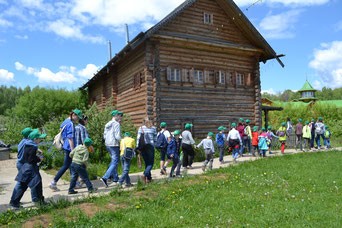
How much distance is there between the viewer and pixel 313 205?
667 centimetres

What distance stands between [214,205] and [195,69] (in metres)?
12.2

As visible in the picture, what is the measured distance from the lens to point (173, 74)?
17.5 meters

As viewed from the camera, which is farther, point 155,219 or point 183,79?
point 183,79

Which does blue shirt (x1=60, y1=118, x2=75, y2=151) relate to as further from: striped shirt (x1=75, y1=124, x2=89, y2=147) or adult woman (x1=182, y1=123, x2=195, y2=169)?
adult woman (x1=182, y1=123, x2=195, y2=169)

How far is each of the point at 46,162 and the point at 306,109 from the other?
35911 mm

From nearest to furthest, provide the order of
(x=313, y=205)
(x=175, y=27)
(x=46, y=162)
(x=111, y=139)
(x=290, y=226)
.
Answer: (x=290, y=226) < (x=313, y=205) < (x=111, y=139) < (x=46, y=162) < (x=175, y=27)

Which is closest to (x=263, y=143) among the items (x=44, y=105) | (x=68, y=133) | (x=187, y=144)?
(x=187, y=144)

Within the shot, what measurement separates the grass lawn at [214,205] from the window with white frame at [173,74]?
8560 millimetres

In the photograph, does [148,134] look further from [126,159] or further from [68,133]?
[68,133]

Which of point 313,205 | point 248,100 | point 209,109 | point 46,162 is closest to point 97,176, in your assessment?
point 46,162

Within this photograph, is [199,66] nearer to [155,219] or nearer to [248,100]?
[248,100]

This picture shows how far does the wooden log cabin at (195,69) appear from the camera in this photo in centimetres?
1666

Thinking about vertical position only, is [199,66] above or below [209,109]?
above

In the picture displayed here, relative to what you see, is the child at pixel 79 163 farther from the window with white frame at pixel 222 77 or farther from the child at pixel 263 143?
the window with white frame at pixel 222 77
